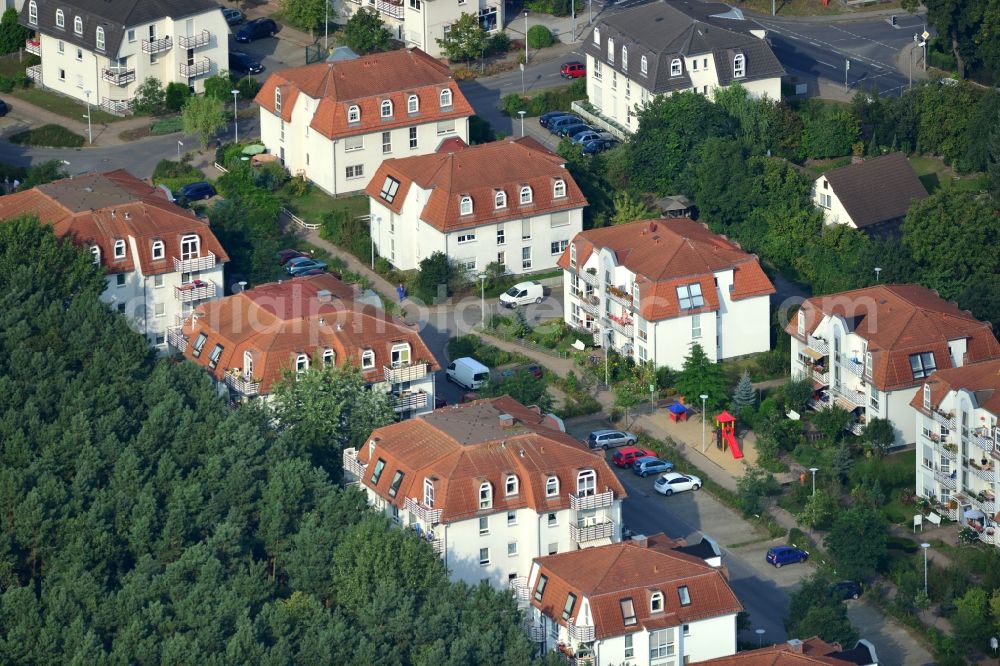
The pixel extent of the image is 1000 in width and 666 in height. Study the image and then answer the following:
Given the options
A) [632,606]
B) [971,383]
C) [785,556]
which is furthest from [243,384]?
[971,383]

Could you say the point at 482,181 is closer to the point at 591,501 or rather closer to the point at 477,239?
the point at 477,239

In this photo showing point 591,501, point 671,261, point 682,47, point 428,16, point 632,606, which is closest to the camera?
point 632,606

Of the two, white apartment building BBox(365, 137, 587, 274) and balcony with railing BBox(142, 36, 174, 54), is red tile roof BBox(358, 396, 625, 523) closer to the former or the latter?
white apartment building BBox(365, 137, 587, 274)

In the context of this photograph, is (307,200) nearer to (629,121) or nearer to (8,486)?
(629,121)

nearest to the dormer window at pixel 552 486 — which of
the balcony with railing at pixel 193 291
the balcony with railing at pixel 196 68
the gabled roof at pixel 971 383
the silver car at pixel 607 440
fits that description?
the silver car at pixel 607 440

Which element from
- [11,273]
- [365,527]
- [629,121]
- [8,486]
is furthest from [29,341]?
[629,121]

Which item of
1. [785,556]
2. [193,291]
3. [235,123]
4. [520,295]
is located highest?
[193,291]
